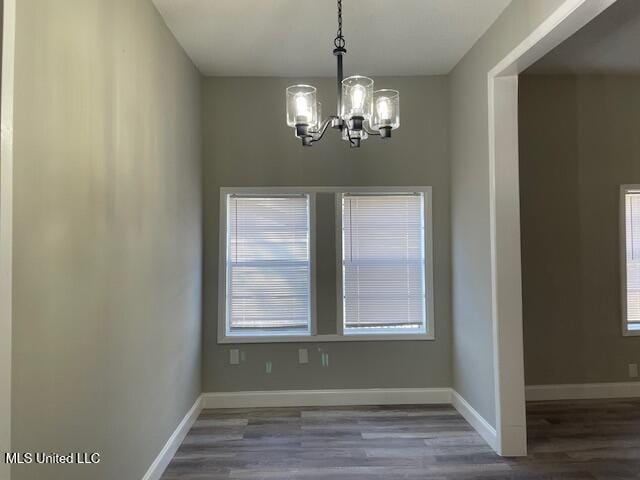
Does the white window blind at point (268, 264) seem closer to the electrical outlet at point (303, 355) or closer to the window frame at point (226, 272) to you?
the window frame at point (226, 272)

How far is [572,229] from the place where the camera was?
13.1ft

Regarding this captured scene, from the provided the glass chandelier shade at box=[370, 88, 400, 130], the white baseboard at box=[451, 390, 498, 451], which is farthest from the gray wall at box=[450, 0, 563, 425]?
the glass chandelier shade at box=[370, 88, 400, 130]

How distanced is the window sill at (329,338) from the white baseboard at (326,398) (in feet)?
1.57

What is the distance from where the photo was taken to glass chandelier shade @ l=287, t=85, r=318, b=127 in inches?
82.7

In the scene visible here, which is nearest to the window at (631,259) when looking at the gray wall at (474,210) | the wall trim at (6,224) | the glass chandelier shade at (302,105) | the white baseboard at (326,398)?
the gray wall at (474,210)

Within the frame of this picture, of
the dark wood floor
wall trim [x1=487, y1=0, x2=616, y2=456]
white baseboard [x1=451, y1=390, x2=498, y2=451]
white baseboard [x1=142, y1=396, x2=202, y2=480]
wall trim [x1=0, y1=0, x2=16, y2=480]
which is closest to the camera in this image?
wall trim [x1=0, y1=0, x2=16, y2=480]

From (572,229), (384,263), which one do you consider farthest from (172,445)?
(572,229)

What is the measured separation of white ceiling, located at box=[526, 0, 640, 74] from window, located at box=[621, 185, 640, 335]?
118cm

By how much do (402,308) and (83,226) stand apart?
118 inches

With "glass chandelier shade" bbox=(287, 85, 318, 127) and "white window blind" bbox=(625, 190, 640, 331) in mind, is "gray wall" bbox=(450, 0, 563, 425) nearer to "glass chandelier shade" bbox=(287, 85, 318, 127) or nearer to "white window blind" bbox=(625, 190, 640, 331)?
"glass chandelier shade" bbox=(287, 85, 318, 127)

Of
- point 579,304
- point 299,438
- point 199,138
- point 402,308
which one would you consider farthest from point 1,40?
point 579,304

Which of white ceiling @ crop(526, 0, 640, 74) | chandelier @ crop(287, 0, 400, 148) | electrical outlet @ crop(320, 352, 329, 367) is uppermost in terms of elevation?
white ceiling @ crop(526, 0, 640, 74)

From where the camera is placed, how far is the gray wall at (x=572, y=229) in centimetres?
399

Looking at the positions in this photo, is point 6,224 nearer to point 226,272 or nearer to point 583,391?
point 226,272
